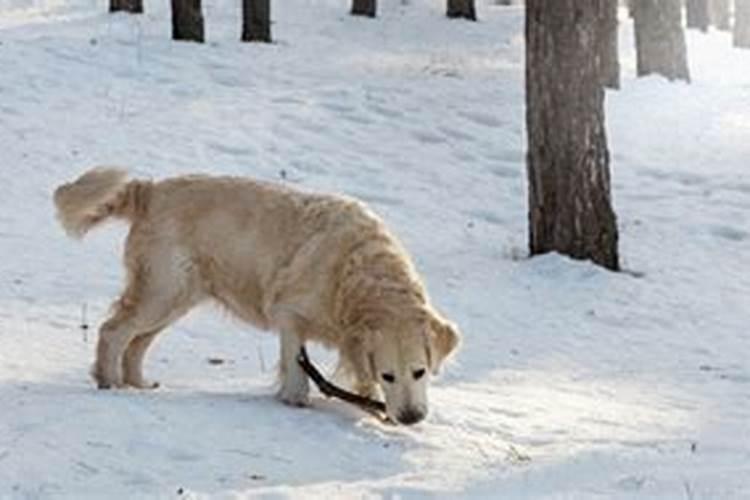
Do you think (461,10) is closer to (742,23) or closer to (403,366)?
(742,23)

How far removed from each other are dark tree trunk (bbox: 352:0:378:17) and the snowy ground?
4.17 metres

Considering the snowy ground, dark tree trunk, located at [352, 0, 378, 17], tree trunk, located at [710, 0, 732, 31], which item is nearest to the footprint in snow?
the snowy ground

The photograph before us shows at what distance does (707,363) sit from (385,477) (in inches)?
137

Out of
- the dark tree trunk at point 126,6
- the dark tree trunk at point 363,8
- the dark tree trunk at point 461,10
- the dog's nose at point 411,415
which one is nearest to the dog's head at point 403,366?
the dog's nose at point 411,415

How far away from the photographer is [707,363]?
8.30 meters

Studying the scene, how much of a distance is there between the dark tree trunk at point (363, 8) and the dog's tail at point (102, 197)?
17.5 metres

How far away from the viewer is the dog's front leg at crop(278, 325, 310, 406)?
6.45 meters

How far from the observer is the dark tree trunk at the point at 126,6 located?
21.5 meters

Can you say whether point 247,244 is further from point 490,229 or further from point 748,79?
point 748,79

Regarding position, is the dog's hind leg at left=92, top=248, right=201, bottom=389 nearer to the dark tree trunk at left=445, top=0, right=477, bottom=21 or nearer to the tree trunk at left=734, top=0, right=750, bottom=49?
the dark tree trunk at left=445, top=0, right=477, bottom=21

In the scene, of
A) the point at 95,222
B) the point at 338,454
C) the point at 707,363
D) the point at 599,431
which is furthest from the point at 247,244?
the point at 707,363

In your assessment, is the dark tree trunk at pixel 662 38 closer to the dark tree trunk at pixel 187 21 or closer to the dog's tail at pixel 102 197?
the dark tree trunk at pixel 187 21

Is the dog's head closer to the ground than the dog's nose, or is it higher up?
higher up

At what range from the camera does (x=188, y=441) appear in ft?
18.3
